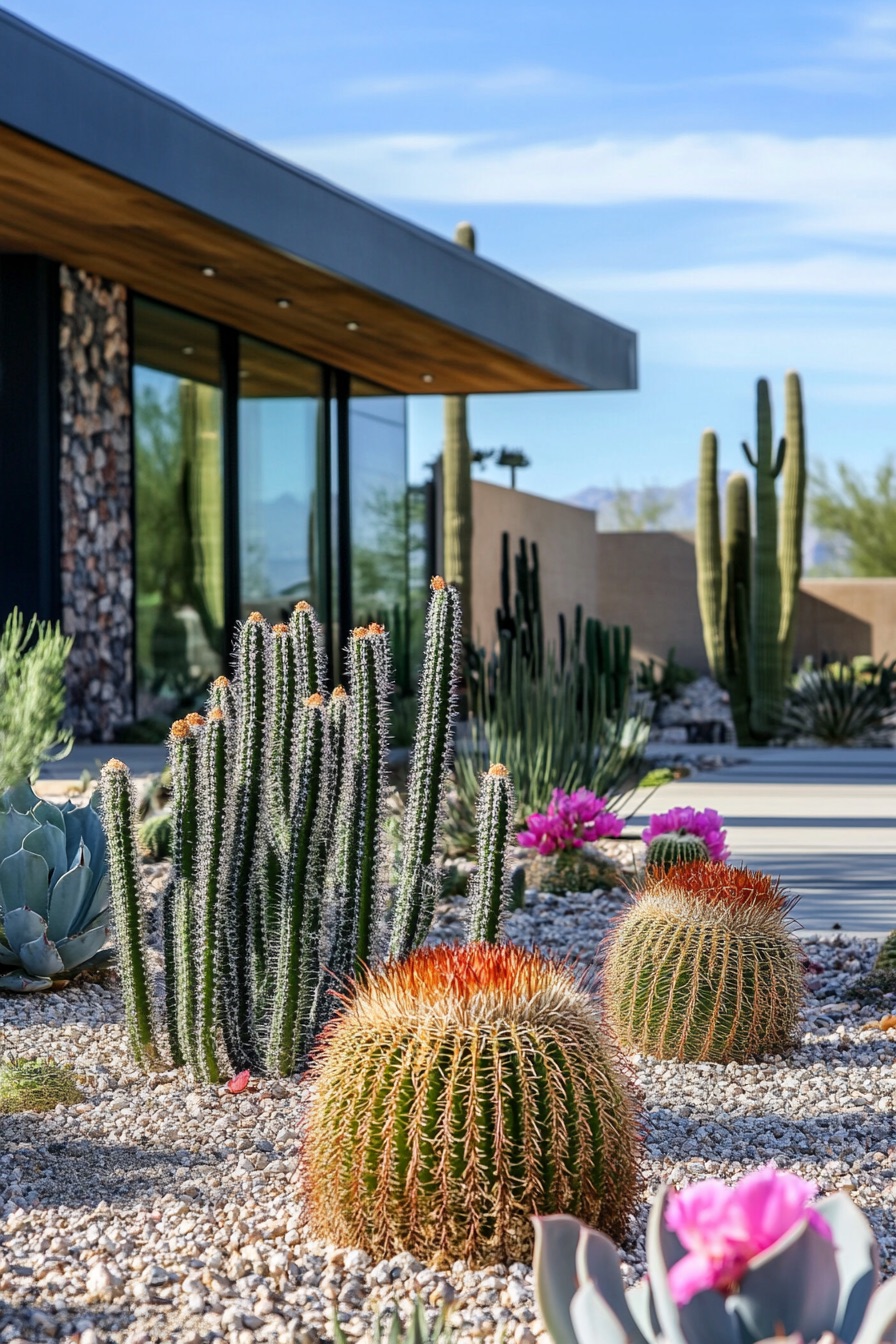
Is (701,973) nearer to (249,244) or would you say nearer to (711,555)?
(249,244)

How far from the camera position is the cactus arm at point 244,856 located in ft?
14.4

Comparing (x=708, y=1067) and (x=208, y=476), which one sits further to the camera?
(x=208, y=476)

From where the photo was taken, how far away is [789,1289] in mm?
1839

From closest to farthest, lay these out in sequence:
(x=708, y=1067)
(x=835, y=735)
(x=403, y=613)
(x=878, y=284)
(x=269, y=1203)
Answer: (x=269, y=1203), (x=708, y=1067), (x=835, y=735), (x=403, y=613), (x=878, y=284)

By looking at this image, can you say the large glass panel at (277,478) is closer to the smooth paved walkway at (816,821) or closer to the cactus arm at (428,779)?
the smooth paved walkway at (816,821)

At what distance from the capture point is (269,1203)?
3480 mm

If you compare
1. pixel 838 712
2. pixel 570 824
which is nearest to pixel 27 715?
pixel 570 824

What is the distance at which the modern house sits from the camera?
10852 millimetres

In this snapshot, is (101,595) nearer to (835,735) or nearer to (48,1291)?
(835,735)

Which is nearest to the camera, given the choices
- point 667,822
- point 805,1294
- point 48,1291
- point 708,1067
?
point 805,1294

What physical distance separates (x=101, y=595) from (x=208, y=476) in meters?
2.08

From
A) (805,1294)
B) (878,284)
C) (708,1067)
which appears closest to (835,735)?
(708,1067)

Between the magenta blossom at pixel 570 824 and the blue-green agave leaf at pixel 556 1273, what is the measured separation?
18.2ft

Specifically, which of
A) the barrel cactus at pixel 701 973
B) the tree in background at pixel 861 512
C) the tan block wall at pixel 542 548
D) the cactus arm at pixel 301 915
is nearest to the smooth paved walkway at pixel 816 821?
the barrel cactus at pixel 701 973
